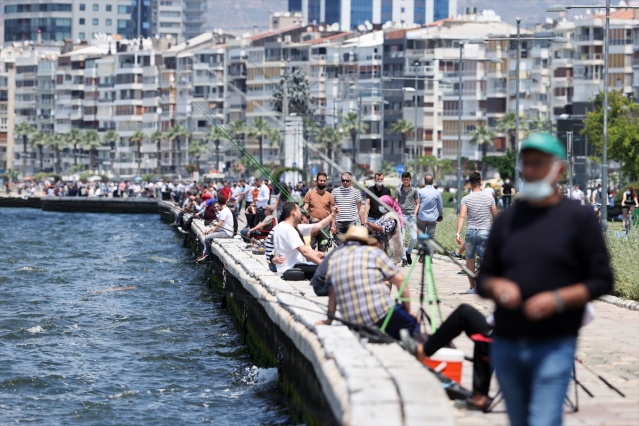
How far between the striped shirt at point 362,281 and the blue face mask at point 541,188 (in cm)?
507

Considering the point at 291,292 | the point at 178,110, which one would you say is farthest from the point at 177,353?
the point at 178,110

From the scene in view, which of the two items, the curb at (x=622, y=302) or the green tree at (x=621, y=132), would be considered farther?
the green tree at (x=621, y=132)

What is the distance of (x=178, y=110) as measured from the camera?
654ft

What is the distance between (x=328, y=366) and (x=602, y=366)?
291 centimetres

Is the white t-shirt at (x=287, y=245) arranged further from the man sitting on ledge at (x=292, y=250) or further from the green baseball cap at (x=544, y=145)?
the green baseball cap at (x=544, y=145)

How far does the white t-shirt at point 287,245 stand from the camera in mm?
20000

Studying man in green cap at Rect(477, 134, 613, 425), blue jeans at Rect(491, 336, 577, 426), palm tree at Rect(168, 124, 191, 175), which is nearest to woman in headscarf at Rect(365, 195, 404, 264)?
blue jeans at Rect(491, 336, 577, 426)

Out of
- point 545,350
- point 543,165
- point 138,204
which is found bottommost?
point 138,204

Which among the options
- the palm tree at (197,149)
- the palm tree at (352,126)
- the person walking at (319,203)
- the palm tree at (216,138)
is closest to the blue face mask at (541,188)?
the person walking at (319,203)

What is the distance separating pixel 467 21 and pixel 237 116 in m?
29.5

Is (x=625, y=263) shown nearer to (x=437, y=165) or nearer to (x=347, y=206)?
(x=347, y=206)

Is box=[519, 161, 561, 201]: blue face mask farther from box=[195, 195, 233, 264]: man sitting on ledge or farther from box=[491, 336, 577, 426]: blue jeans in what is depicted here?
box=[195, 195, 233, 264]: man sitting on ledge

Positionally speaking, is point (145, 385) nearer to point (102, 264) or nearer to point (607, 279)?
point (607, 279)

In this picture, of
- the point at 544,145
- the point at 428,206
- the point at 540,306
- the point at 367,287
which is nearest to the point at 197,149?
the point at 428,206
